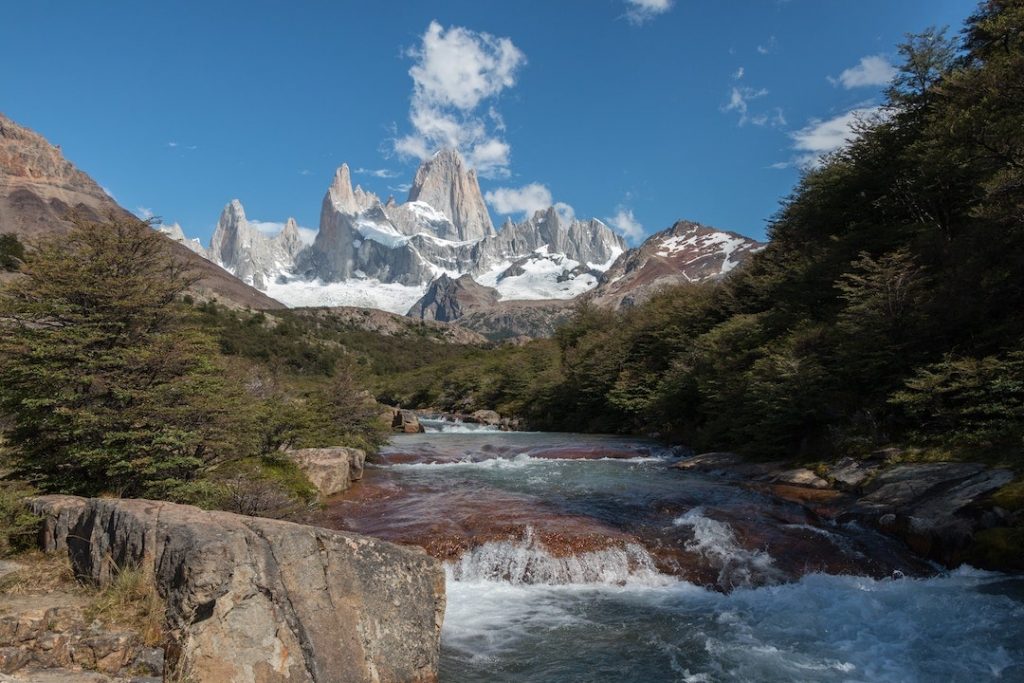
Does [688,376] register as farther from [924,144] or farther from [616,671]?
[616,671]

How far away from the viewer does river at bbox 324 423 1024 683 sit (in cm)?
795

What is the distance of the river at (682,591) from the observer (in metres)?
7.95

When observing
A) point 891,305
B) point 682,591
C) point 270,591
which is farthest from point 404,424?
point 270,591

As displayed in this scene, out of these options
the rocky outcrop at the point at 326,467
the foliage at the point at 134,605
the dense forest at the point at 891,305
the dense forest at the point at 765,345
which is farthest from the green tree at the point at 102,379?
the dense forest at the point at 891,305

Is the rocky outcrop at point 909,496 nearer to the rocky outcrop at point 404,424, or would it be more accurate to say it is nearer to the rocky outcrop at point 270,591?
the rocky outcrop at point 270,591

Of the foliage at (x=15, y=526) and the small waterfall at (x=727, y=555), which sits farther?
the small waterfall at (x=727, y=555)

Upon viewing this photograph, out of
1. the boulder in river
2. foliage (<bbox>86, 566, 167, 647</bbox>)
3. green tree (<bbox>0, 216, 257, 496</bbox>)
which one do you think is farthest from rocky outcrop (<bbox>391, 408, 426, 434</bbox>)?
foliage (<bbox>86, 566, 167, 647</bbox>)

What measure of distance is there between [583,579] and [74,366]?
31.8 ft

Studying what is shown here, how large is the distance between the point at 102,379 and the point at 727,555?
11.8 metres

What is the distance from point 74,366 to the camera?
9.62 meters

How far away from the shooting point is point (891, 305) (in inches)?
746

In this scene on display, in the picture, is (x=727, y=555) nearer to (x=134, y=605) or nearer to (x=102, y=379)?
(x=134, y=605)

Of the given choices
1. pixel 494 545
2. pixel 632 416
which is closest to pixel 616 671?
pixel 494 545

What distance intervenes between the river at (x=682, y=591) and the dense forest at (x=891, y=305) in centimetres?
537
